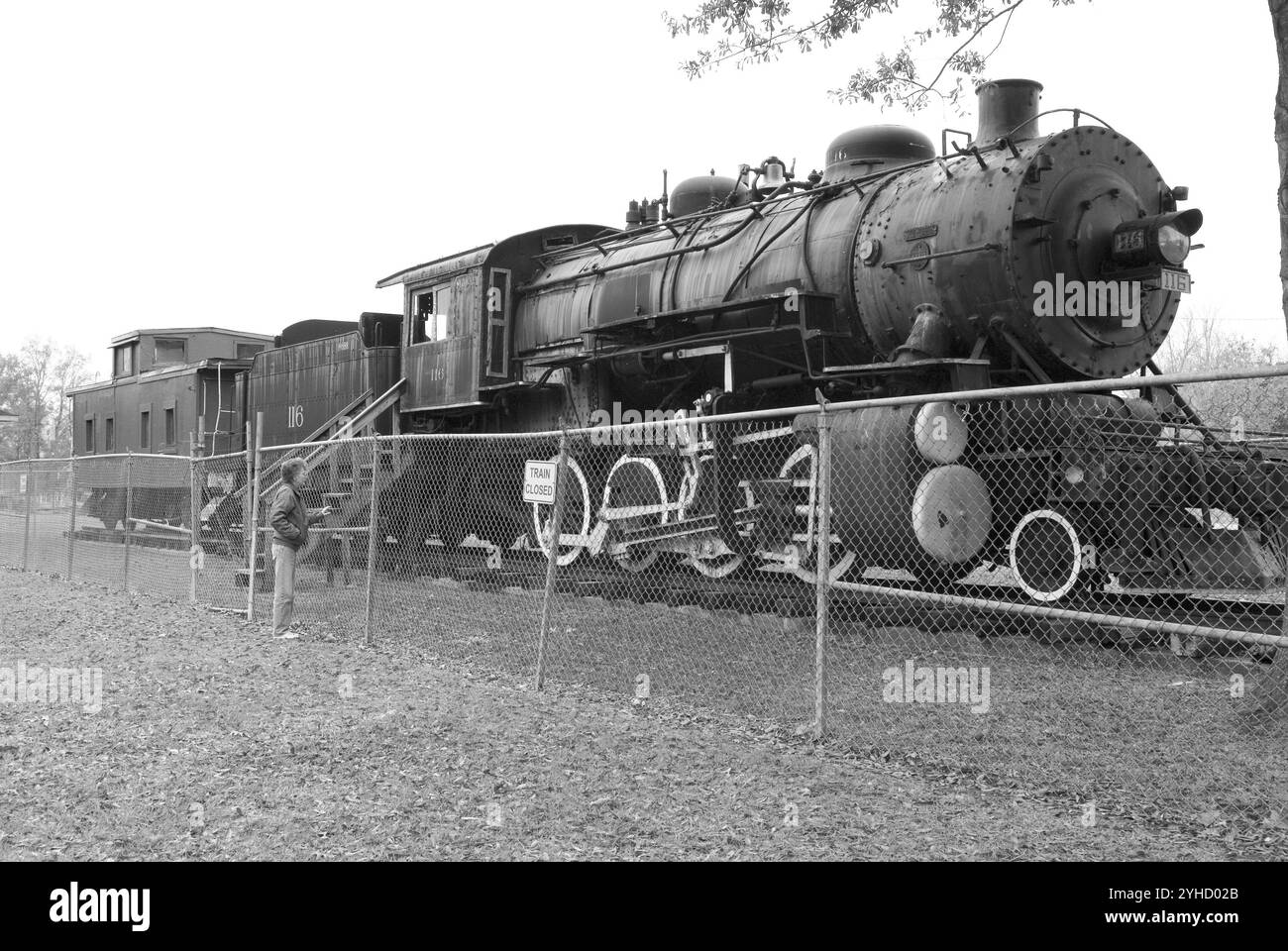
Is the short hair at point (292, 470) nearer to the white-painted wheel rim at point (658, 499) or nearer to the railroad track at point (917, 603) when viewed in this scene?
the white-painted wheel rim at point (658, 499)

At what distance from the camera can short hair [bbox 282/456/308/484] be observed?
9.52 m

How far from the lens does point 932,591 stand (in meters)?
8.34

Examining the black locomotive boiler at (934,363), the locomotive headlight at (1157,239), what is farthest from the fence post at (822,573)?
the locomotive headlight at (1157,239)

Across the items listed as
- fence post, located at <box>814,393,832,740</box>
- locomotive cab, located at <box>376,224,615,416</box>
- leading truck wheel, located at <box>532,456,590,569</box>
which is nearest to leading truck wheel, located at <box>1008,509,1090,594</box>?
fence post, located at <box>814,393,832,740</box>

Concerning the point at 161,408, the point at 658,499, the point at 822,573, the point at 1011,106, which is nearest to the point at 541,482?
the point at 822,573

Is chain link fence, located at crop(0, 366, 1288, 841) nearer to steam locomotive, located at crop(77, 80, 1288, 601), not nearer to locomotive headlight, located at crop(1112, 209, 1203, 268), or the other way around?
steam locomotive, located at crop(77, 80, 1288, 601)

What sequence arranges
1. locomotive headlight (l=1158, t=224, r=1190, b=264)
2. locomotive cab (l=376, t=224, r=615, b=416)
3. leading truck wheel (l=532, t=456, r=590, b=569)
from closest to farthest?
locomotive headlight (l=1158, t=224, r=1190, b=264)
leading truck wheel (l=532, t=456, r=590, b=569)
locomotive cab (l=376, t=224, r=615, b=416)

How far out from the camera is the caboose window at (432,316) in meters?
14.0

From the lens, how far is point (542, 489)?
764 cm

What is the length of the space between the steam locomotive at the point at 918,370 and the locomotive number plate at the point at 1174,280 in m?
0.02

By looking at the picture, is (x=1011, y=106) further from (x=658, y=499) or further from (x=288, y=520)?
(x=288, y=520)

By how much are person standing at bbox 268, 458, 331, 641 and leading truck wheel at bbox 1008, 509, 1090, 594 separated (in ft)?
18.8

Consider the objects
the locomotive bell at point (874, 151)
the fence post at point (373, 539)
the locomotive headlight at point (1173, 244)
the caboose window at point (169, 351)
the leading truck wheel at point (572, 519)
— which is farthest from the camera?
the caboose window at point (169, 351)

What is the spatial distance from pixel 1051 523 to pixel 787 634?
2152mm
